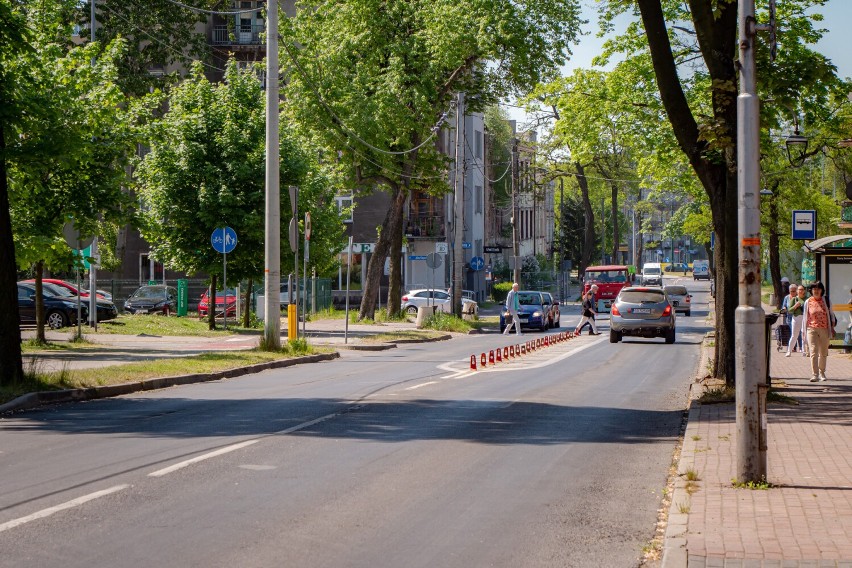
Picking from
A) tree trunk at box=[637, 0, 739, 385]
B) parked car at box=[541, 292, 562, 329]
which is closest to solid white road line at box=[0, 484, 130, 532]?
tree trunk at box=[637, 0, 739, 385]

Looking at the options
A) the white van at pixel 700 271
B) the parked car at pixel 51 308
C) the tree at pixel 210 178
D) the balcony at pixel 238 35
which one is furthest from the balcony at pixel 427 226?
the white van at pixel 700 271

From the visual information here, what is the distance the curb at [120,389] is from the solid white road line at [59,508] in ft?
21.8

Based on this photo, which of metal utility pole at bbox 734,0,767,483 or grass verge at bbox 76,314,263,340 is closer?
metal utility pole at bbox 734,0,767,483

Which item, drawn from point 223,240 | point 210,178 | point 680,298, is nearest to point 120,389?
point 223,240

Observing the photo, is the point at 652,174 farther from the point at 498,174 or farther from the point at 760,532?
the point at 498,174

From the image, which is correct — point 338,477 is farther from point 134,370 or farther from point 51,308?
point 51,308

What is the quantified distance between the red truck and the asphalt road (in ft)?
155

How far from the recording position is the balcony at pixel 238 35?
2724 inches

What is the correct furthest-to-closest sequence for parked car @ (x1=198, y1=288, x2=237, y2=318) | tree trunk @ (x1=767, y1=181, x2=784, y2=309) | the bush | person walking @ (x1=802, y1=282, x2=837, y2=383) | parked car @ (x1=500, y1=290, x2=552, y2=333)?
the bush → parked car @ (x1=198, y1=288, x2=237, y2=318) → tree trunk @ (x1=767, y1=181, x2=784, y2=309) → parked car @ (x1=500, y1=290, x2=552, y2=333) → person walking @ (x1=802, y1=282, x2=837, y2=383)

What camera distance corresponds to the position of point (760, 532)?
7270 mm

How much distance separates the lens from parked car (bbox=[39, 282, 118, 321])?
37.7 meters

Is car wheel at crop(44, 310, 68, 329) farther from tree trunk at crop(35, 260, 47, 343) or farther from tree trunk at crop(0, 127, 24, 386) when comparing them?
tree trunk at crop(0, 127, 24, 386)

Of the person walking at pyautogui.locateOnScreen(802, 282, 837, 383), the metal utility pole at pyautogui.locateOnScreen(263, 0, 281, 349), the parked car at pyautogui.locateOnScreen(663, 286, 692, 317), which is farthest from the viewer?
the parked car at pyautogui.locateOnScreen(663, 286, 692, 317)

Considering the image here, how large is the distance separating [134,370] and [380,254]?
25.7m
